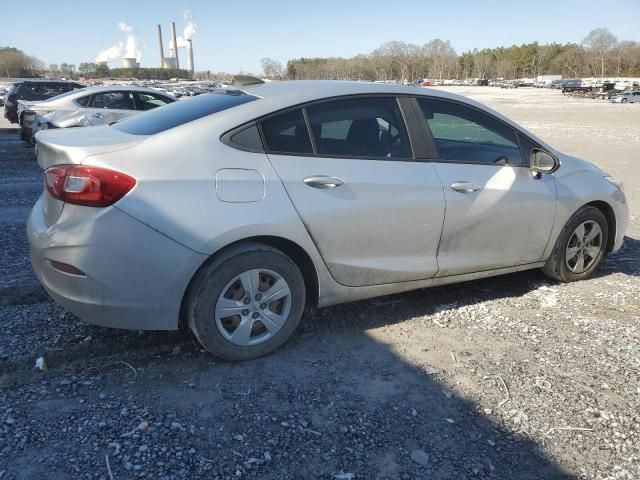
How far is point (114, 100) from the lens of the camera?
39.3 ft

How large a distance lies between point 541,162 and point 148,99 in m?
10.3

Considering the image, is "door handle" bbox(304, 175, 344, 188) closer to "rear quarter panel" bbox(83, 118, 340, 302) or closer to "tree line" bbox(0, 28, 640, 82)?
"rear quarter panel" bbox(83, 118, 340, 302)

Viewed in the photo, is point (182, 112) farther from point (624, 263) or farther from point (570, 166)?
point (624, 263)

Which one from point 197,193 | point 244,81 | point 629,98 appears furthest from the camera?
point 629,98

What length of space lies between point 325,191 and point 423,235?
2.74ft

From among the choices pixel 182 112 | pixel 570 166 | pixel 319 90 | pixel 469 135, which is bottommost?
pixel 570 166

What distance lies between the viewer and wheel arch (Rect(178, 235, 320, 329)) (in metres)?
3.00

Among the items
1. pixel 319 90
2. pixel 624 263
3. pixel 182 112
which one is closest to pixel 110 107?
pixel 182 112

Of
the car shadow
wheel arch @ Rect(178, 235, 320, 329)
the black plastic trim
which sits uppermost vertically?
the black plastic trim

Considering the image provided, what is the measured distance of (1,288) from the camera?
423 centimetres

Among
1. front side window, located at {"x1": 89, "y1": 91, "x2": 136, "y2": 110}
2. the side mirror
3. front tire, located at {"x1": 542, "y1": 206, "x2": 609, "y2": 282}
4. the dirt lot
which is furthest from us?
front side window, located at {"x1": 89, "y1": 91, "x2": 136, "y2": 110}

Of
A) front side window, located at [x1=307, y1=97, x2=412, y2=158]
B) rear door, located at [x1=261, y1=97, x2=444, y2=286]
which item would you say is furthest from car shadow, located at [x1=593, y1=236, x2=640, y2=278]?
front side window, located at [x1=307, y1=97, x2=412, y2=158]

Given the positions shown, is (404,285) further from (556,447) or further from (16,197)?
(16,197)

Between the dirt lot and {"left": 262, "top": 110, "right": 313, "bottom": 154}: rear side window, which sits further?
{"left": 262, "top": 110, "right": 313, "bottom": 154}: rear side window
